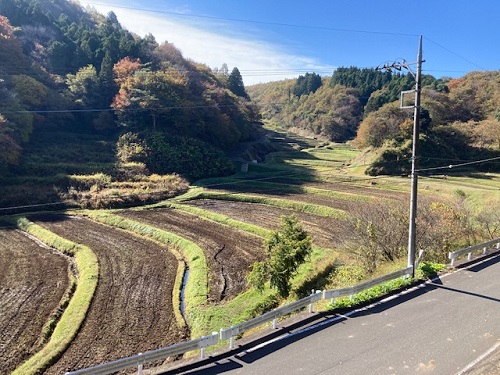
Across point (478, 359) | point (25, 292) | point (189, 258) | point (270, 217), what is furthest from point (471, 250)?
point (25, 292)

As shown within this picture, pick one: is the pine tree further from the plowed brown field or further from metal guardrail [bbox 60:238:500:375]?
metal guardrail [bbox 60:238:500:375]

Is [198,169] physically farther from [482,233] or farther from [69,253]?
[482,233]

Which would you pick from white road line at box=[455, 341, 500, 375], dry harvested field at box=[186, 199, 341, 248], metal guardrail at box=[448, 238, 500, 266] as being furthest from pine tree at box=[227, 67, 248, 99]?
white road line at box=[455, 341, 500, 375]

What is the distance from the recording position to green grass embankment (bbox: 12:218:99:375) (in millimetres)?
11692

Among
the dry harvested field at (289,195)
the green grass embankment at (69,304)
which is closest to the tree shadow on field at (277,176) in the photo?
the dry harvested field at (289,195)

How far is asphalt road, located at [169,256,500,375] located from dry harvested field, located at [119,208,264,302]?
7.79 meters

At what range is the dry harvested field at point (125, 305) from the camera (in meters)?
12.5

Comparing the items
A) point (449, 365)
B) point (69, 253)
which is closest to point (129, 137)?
point (69, 253)

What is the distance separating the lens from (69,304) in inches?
625

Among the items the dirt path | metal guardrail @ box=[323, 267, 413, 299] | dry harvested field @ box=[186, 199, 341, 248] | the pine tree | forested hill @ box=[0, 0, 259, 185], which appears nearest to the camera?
metal guardrail @ box=[323, 267, 413, 299]

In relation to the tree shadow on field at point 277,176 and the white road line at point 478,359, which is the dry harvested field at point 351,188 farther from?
the white road line at point 478,359

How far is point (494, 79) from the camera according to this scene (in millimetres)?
66000

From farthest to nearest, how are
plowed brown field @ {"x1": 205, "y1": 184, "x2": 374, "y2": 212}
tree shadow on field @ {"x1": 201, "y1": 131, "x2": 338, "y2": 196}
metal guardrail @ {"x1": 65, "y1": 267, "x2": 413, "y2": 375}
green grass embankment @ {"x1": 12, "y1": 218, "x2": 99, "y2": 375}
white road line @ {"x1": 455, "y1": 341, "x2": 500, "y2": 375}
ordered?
tree shadow on field @ {"x1": 201, "y1": 131, "x2": 338, "y2": 196} → plowed brown field @ {"x1": 205, "y1": 184, "x2": 374, "y2": 212} → green grass embankment @ {"x1": 12, "y1": 218, "x2": 99, "y2": 375} → white road line @ {"x1": 455, "y1": 341, "x2": 500, "y2": 375} → metal guardrail @ {"x1": 65, "y1": 267, "x2": 413, "y2": 375}

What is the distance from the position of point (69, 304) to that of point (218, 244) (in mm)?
10043
